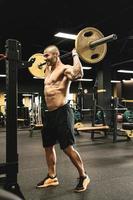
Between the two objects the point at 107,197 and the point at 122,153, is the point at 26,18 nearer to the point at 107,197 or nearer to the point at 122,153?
the point at 122,153

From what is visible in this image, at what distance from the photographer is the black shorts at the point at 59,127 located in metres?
2.18

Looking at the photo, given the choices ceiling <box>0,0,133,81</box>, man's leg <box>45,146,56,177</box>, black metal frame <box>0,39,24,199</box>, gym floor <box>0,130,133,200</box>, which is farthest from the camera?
ceiling <box>0,0,133,81</box>

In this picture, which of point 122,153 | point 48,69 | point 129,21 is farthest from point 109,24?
point 48,69

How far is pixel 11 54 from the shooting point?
5.76 ft

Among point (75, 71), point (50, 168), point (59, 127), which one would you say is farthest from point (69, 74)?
point (50, 168)

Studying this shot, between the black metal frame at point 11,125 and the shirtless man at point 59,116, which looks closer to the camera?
the black metal frame at point 11,125

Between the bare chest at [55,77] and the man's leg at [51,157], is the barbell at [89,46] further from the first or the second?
the man's leg at [51,157]

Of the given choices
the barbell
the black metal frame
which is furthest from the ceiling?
the black metal frame

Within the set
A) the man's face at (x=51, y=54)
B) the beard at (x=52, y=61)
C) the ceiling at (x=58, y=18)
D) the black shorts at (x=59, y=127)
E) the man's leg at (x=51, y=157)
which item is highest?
the ceiling at (x=58, y=18)

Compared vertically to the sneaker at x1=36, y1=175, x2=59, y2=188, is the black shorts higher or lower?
higher

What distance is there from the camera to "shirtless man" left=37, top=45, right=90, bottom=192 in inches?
85.9

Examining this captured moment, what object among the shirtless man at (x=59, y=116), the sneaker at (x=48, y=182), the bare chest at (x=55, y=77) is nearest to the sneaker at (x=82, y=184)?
the shirtless man at (x=59, y=116)

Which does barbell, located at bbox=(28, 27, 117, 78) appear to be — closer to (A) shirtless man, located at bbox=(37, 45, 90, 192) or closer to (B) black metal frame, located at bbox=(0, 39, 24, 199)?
(A) shirtless man, located at bbox=(37, 45, 90, 192)

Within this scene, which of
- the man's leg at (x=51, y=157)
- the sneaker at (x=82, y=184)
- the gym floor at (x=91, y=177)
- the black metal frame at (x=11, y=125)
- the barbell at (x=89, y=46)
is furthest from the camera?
the barbell at (x=89, y=46)
